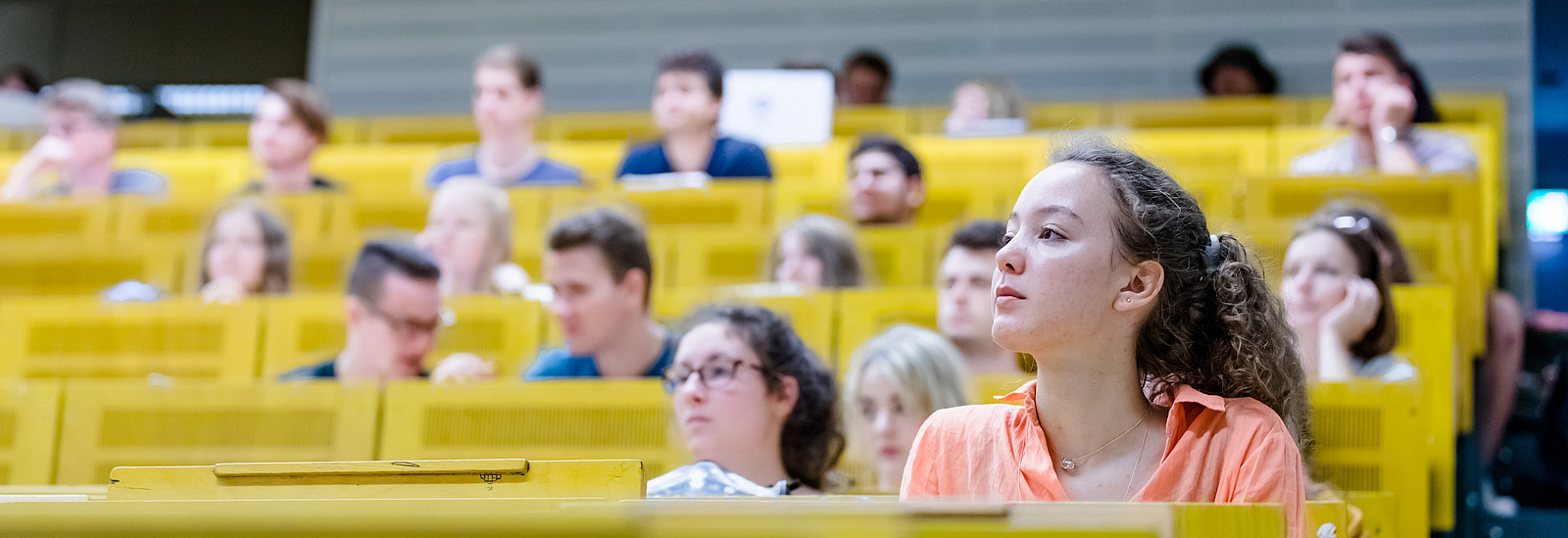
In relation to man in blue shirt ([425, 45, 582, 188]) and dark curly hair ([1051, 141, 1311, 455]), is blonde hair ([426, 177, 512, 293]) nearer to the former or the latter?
man in blue shirt ([425, 45, 582, 188])

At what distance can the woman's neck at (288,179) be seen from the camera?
381 centimetres

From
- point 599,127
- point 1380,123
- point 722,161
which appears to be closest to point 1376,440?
point 1380,123

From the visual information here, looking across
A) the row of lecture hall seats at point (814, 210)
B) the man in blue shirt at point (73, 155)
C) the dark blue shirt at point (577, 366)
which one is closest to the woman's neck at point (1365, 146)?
the row of lecture hall seats at point (814, 210)

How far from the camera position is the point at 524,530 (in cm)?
62

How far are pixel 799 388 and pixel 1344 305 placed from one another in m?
0.91

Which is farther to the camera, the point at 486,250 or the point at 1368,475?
the point at 486,250

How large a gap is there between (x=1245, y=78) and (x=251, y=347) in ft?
12.1

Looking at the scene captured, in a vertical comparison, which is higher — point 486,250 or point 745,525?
point 486,250

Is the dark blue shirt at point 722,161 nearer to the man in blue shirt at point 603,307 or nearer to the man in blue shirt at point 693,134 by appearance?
the man in blue shirt at point 693,134

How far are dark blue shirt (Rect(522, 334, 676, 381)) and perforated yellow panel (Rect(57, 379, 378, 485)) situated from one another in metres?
0.32

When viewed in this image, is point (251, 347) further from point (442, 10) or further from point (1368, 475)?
point (442, 10)

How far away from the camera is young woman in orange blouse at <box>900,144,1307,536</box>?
113 cm

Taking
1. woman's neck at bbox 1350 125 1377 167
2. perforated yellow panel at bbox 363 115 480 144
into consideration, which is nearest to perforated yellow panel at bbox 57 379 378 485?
woman's neck at bbox 1350 125 1377 167

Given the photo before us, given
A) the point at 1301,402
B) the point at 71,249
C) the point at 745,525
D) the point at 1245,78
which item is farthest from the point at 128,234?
the point at 1245,78
